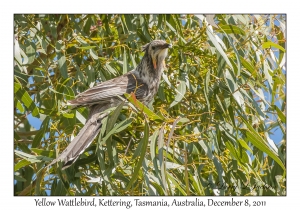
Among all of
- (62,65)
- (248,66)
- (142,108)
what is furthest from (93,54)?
(248,66)

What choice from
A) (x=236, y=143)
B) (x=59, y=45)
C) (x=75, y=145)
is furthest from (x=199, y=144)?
(x=59, y=45)

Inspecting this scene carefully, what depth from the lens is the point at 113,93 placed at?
3051 mm

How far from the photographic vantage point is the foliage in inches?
112

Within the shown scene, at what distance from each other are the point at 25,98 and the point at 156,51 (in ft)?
2.36

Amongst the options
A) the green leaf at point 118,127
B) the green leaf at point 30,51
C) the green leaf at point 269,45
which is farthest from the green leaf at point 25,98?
the green leaf at point 269,45

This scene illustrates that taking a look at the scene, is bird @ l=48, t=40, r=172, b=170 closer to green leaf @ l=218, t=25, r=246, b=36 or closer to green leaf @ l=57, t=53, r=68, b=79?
green leaf @ l=57, t=53, r=68, b=79

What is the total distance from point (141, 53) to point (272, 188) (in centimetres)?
104

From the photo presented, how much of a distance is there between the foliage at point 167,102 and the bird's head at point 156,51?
55 mm

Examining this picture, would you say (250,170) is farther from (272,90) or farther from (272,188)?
(272,90)

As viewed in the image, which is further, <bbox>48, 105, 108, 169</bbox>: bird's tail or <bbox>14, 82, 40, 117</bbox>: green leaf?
<bbox>14, 82, 40, 117</bbox>: green leaf

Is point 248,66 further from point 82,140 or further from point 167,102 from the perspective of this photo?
point 82,140

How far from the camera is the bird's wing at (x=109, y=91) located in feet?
9.50

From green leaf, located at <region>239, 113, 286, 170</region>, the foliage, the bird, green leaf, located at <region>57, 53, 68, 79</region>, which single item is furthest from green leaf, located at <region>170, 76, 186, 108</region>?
green leaf, located at <region>57, 53, 68, 79</region>

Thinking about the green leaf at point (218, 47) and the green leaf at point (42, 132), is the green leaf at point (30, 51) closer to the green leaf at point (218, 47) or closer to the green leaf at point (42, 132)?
the green leaf at point (42, 132)
